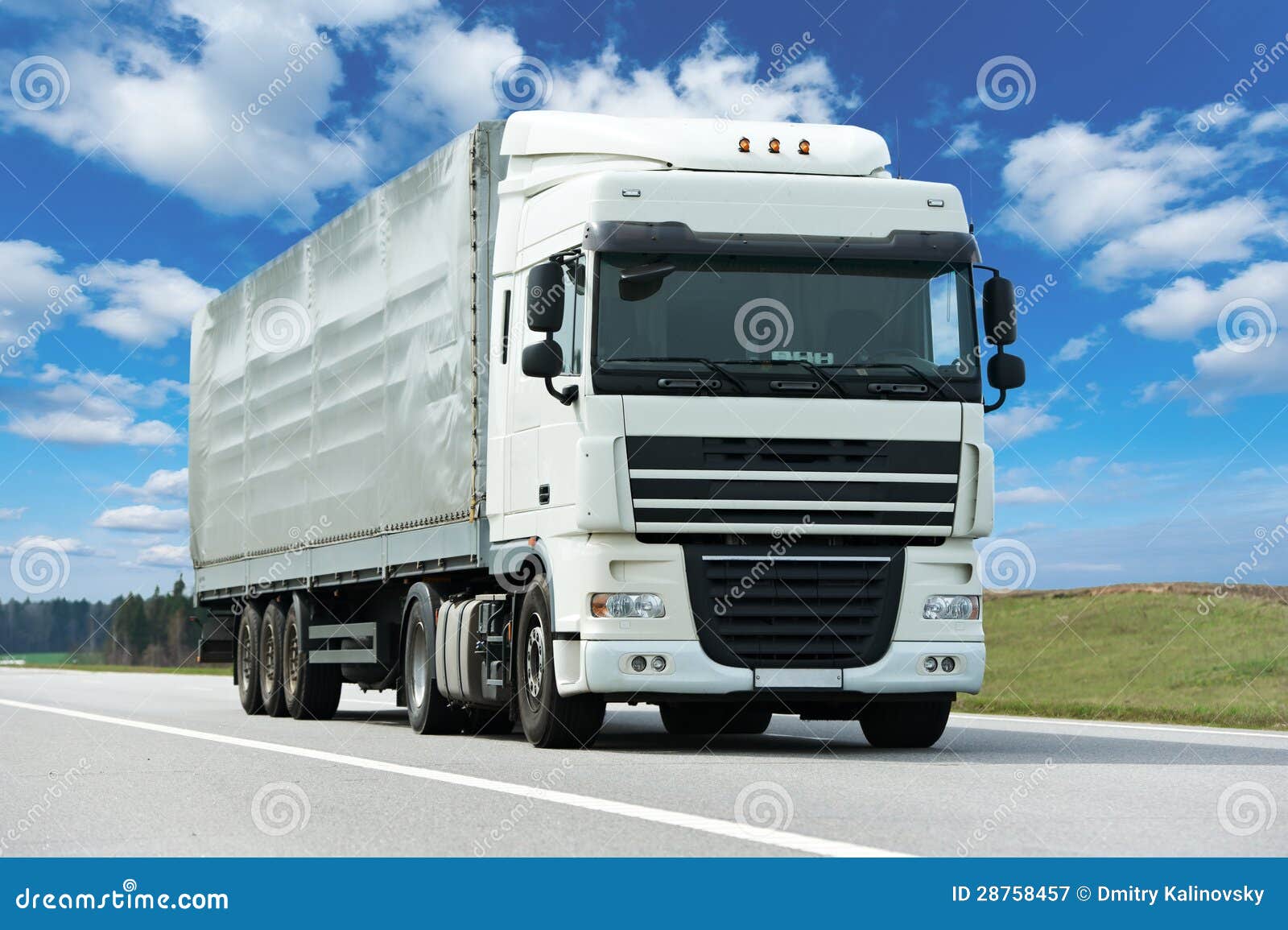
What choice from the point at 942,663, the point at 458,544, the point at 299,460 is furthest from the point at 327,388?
the point at 942,663

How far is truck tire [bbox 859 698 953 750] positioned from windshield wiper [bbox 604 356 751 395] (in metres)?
2.70

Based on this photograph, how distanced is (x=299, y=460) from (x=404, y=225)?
3850 millimetres

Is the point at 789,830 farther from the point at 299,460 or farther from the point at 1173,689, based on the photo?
the point at 1173,689

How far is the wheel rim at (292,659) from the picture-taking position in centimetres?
1867

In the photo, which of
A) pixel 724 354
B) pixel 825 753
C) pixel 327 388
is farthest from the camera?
pixel 327 388

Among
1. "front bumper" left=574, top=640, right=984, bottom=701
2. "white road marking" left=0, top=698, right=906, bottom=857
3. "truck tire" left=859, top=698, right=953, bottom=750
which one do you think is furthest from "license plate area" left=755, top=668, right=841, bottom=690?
"white road marking" left=0, top=698, right=906, bottom=857

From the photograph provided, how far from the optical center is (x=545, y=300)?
11914 mm

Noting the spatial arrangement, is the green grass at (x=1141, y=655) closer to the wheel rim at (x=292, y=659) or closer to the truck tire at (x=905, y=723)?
the truck tire at (x=905, y=723)

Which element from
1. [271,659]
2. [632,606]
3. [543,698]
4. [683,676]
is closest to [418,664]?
[543,698]

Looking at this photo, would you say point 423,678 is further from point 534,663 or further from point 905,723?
point 905,723

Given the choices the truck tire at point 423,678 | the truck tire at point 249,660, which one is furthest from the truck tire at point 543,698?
the truck tire at point 249,660

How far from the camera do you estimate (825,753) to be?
12602 mm

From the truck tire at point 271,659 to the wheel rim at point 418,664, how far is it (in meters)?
4.11

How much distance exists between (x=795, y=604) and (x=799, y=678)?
480mm
